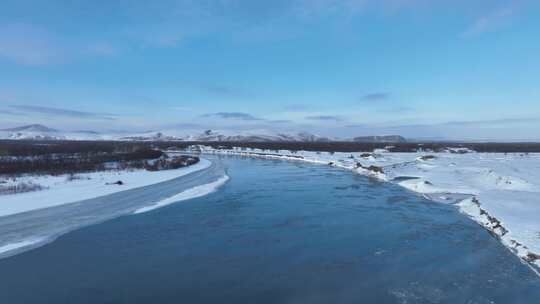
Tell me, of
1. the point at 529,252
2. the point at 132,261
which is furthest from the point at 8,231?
the point at 529,252

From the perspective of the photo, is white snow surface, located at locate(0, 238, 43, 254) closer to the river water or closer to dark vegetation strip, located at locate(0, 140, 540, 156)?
the river water

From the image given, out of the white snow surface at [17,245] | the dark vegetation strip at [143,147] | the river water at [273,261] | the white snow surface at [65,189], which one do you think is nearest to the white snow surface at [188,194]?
the river water at [273,261]

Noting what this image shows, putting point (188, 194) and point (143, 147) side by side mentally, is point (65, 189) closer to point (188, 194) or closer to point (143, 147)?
point (188, 194)

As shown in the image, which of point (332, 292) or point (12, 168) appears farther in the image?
point (12, 168)

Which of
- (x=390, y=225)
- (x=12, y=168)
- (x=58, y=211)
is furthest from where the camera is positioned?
(x=12, y=168)

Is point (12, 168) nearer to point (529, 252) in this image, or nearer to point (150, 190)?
point (150, 190)
